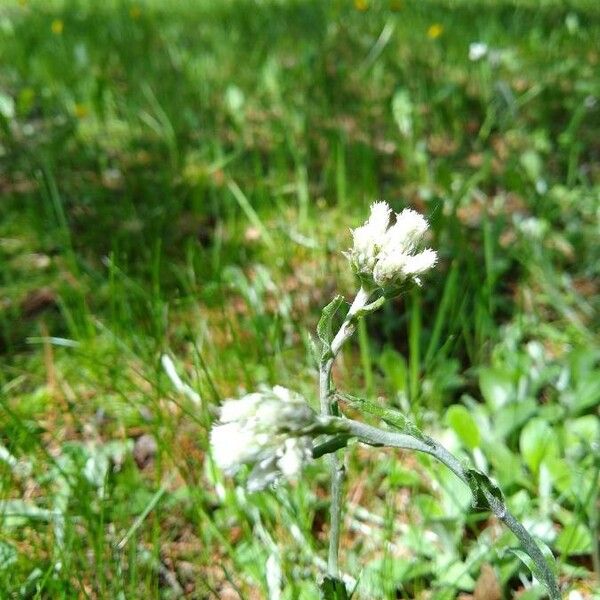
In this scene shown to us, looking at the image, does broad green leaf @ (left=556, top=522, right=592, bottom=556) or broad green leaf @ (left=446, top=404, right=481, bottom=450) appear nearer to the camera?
broad green leaf @ (left=556, top=522, right=592, bottom=556)

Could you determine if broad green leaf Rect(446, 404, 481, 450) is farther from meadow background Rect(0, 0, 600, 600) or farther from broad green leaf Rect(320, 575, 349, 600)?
broad green leaf Rect(320, 575, 349, 600)

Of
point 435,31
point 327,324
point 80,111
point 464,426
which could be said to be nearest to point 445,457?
point 327,324

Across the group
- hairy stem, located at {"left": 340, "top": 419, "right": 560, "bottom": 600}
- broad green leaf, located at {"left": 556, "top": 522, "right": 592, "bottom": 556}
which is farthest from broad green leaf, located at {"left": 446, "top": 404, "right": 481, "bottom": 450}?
hairy stem, located at {"left": 340, "top": 419, "right": 560, "bottom": 600}

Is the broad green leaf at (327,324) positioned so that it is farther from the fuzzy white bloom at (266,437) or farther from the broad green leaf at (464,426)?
the broad green leaf at (464,426)

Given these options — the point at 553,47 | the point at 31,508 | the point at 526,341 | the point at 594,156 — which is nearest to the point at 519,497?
the point at 526,341

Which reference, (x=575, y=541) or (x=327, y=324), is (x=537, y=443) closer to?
(x=575, y=541)

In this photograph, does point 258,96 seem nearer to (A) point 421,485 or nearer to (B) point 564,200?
(B) point 564,200
